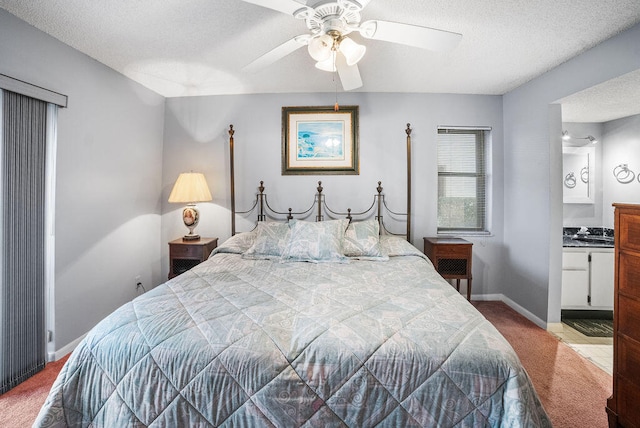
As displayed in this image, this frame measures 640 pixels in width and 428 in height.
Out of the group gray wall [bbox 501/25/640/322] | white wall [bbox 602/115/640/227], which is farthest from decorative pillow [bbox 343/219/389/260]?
white wall [bbox 602/115/640/227]

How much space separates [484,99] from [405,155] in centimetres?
118

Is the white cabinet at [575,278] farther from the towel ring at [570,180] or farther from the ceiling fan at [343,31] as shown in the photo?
the ceiling fan at [343,31]

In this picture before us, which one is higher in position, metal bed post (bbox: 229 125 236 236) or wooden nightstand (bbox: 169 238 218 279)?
metal bed post (bbox: 229 125 236 236)

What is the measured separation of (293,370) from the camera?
112 centimetres

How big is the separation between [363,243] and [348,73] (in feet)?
4.81

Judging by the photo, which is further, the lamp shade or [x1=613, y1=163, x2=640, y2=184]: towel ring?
[x1=613, y1=163, x2=640, y2=184]: towel ring

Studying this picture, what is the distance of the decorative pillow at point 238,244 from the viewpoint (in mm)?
2767

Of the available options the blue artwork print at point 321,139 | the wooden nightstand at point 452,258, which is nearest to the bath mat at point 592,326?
the wooden nightstand at point 452,258

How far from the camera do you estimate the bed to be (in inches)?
42.3

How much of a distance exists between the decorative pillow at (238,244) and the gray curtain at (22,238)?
132 cm

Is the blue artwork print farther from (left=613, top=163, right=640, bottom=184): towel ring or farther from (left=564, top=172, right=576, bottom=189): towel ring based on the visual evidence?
(left=613, top=163, right=640, bottom=184): towel ring

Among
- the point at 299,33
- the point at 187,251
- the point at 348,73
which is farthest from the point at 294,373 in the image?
the point at 187,251

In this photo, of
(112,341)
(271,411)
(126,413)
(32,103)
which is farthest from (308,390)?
(32,103)

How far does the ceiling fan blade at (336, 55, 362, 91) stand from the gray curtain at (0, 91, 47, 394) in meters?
2.31
